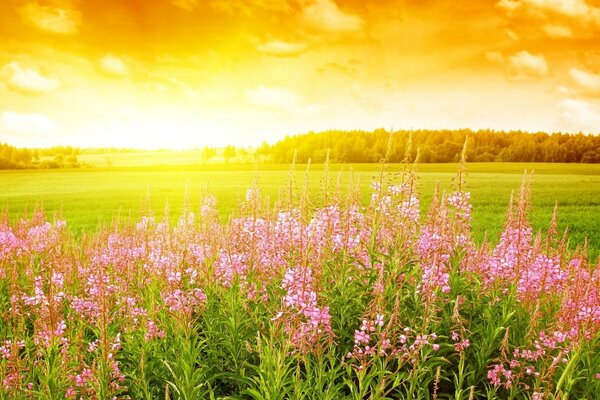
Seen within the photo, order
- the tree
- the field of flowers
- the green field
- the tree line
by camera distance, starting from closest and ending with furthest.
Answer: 1. the field of flowers
2. the green field
3. the tree line
4. the tree

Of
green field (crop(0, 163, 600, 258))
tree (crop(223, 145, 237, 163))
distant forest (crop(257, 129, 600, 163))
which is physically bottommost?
green field (crop(0, 163, 600, 258))

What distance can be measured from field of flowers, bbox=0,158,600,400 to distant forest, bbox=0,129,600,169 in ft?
174

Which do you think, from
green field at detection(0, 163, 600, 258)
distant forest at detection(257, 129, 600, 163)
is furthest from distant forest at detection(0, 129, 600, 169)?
green field at detection(0, 163, 600, 258)

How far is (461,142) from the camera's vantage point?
62469 millimetres

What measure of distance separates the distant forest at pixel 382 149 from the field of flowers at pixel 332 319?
53012 millimetres

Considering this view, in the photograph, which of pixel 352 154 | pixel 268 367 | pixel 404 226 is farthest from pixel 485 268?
pixel 352 154

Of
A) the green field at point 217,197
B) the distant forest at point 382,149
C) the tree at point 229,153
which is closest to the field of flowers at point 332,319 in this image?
the green field at point 217,197

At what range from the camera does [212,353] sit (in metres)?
5.27

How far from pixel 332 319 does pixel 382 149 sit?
7384 cm

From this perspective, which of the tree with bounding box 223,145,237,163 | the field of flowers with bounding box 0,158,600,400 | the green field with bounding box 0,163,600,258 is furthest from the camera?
the tree with bounding box 223,145,237,163

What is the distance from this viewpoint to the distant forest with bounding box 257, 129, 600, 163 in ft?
224

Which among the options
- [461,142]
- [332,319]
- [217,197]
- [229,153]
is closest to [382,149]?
[461,142]

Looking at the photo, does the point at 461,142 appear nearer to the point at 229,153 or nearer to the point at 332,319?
the point at 229,153

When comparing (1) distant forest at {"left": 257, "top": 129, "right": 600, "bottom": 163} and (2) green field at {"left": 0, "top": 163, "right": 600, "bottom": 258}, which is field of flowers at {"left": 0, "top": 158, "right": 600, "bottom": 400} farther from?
(1) distant forest at {"left": 257, "top": 129, "right": 600, "bottom": 163}
